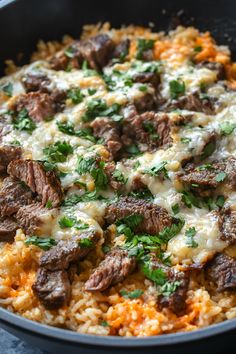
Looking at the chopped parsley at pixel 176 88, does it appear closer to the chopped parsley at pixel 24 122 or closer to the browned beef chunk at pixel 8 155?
the chopped parsley at pixel 24 122

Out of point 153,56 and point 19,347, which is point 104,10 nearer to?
point 153,56

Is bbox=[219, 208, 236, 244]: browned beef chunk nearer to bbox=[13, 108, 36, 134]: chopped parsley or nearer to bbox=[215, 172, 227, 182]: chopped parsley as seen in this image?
bbox=[215, 172, 227, 182]: chopped parsley

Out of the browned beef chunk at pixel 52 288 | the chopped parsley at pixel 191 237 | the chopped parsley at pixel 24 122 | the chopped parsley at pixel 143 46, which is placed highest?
the chopped parsley at pixel 24 122

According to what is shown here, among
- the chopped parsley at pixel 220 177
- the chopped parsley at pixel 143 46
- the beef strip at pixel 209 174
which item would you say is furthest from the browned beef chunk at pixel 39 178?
the chopped parsley at pixel 143 46

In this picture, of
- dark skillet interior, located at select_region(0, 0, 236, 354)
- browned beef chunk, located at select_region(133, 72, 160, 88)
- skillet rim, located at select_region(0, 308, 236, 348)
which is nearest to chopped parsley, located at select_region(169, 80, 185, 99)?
browned beef chunk, located at select_region(133, 72, 160, 88)

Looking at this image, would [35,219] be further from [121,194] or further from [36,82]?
[36,82]

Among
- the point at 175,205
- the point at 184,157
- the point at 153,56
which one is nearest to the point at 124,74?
the point at 153,56
